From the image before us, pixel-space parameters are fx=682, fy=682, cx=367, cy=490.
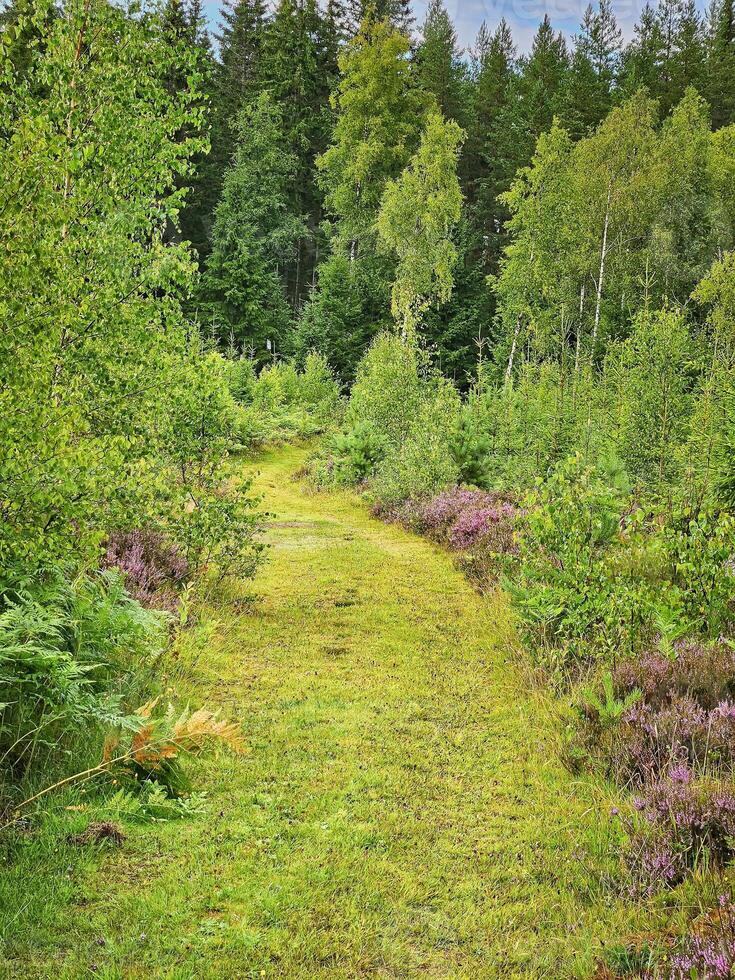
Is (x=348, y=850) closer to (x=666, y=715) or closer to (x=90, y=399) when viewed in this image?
(x=666, y=715)

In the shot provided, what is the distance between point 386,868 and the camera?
3406mm

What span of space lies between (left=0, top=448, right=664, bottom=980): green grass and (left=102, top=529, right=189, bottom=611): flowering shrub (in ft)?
2.34

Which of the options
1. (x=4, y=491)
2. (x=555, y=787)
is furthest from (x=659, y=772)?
(x=4, y=491)

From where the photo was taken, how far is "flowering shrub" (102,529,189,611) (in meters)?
6.38

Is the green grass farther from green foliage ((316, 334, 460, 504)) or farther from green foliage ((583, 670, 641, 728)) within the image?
green foliage ((316, 334, 460, 504))

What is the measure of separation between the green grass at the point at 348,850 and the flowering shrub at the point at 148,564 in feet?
2.34

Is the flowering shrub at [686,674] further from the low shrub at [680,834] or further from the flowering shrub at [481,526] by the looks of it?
the flowering shrub at [481,526]

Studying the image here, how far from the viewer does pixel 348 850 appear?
11.6 feet

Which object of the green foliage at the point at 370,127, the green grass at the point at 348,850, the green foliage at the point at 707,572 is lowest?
the green grass at the point at 348,850

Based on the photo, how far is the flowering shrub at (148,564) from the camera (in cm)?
638

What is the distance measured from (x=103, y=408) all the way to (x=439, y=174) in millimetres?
28073

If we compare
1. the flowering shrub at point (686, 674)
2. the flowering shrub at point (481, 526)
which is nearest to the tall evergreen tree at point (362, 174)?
the flowering shrub at point (481, 526)

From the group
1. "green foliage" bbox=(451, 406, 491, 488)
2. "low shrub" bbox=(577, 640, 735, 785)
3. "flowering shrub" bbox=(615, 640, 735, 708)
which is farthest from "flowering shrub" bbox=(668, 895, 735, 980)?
"green foliage" bbox=(451, 406, 491, 488)

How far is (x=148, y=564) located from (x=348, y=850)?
4.23 meters
